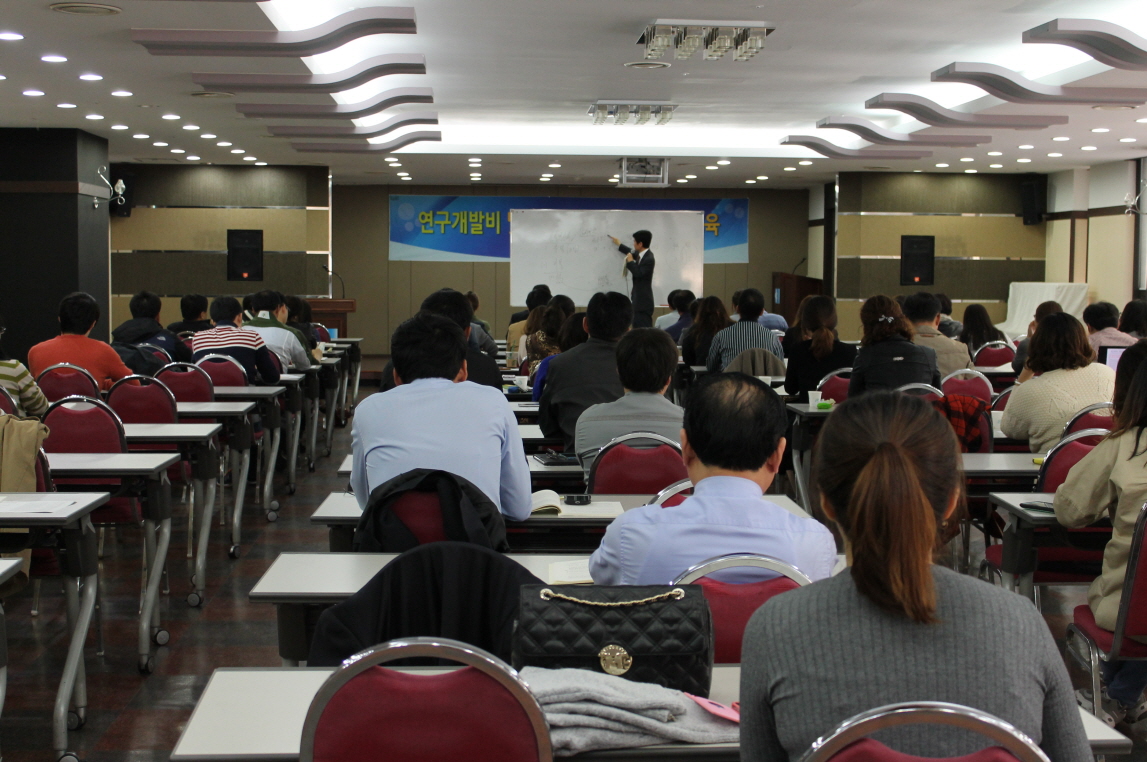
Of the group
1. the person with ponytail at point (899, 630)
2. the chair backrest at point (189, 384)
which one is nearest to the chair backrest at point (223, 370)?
the chair backrest at point (189, 384)

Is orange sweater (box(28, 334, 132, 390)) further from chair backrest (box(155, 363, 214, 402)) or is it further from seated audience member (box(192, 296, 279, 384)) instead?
seated audience member (box(192, 296, 279, 384))

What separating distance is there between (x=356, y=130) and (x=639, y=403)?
7547mm

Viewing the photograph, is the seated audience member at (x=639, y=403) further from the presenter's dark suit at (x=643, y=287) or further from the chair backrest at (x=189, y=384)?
the presenter's dark suit at (x=643, y=287)

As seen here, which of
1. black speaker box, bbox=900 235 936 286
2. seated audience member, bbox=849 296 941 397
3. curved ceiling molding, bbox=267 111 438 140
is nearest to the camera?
seated audience member, bbox=849 296 941 397

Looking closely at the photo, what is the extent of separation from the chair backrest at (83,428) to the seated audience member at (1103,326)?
5.54 m

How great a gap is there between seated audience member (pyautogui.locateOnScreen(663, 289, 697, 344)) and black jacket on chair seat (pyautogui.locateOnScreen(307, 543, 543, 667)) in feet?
26.0

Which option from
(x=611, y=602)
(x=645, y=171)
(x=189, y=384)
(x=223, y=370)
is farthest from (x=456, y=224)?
(x=611, y=602)

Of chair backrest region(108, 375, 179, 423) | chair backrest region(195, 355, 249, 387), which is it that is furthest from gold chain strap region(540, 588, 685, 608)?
chair backrest region(195, 355, 249, 387)

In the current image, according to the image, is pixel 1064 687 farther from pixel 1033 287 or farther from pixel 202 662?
pixel 1033 287

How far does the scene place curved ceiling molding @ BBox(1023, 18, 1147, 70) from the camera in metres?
6.14

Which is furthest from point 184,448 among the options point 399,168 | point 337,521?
point 399,168

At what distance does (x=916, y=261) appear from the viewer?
51.1 ft

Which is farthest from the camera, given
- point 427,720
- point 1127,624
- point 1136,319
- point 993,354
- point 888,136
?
point 888,136

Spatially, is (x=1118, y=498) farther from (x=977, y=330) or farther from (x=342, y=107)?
(x=342, y=107)
